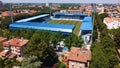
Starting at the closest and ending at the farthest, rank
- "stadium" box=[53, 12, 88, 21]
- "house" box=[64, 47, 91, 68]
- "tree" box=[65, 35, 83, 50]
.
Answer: "house" box=[64, 47, 91, 68], "tree" box=[65, 35, 83, 50], "stadium" box=[53, 12, 88, 21]

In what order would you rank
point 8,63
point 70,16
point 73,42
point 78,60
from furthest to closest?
1. point 70,16
2. point 73,42
3. point 78,60
4. point 8,63

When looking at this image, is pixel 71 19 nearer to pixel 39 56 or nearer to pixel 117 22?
pixel 117 22

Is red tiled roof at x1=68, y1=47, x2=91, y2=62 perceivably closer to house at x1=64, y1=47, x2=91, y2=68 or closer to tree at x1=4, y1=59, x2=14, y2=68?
house at x1=64, y1=47, x2=91, y2=68

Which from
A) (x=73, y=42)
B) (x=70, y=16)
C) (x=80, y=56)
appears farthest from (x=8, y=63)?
(x=70, y=16)

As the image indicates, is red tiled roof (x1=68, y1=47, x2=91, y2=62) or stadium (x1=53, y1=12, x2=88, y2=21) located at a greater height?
red tiled roof (x1=68, y1=47, x2=91, y2=62)

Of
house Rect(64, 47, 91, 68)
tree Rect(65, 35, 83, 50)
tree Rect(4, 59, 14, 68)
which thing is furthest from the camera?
tree Rect(65, 35, 83, 50)

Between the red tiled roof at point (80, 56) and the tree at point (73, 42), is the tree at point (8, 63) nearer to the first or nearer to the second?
the red tiled roof at point (80, 56)

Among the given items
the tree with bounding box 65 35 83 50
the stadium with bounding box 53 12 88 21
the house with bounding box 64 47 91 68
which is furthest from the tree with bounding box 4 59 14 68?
the stadium with bounding box 53 12 88 21

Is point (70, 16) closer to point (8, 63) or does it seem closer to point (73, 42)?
point (73, 42)

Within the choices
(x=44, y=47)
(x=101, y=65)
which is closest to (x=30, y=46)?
(x=44, y=47)

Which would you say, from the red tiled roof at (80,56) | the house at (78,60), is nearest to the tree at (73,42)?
the red tiled roof at (80,56)

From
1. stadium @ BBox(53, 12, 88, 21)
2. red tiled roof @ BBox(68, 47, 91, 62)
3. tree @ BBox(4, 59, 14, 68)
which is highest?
red tiled roof @ BBox(68, 47, 91, 62)
